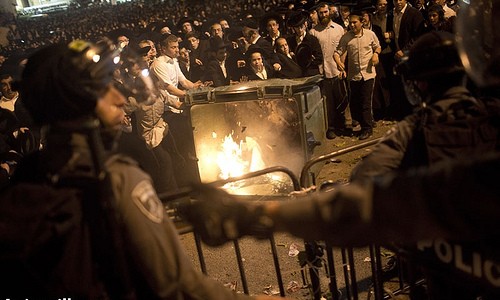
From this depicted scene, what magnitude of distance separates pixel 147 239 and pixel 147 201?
6.1 inches

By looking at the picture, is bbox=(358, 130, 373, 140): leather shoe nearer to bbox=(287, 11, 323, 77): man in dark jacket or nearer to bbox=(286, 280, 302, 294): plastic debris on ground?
bbox=(287, 11, 323, 77): man in dark jacket

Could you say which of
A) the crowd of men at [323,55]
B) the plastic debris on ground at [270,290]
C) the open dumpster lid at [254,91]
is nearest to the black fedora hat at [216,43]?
the crowd of men at [323,55]

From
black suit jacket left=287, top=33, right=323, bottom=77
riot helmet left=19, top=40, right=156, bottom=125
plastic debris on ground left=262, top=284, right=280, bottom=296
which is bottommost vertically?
plastic debris on ground left=262, top=284, right=280, bottom=296

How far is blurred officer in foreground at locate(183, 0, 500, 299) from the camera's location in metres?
1.51

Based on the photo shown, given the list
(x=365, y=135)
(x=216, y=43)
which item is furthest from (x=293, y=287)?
(x=216, y=43)

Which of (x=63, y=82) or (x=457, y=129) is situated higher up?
(x=63, y=82)

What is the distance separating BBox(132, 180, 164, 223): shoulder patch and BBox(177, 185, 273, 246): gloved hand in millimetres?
139

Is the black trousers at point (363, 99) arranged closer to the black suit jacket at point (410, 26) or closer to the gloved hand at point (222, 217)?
the black suit jacket at point (410, 26)

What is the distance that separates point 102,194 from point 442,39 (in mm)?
2065

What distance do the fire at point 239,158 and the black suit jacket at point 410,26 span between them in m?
4.11

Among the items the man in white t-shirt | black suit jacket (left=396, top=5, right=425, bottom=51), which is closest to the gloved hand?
the man in white t-shirt

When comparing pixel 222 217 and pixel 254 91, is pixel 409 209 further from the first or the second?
pixel 254 91

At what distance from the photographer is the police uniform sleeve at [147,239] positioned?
176cm

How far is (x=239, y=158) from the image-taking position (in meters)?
6.62
